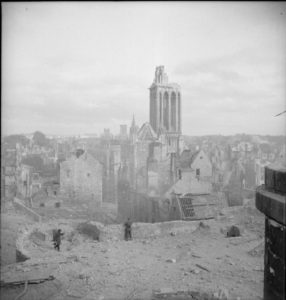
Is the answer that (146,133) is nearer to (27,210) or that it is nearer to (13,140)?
(27,210)

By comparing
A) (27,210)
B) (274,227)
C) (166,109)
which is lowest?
(27,210)

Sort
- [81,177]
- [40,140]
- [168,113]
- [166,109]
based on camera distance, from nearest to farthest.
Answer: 1. [81,177]
2. [166,109]
3. [168,113]
4. [40,140]

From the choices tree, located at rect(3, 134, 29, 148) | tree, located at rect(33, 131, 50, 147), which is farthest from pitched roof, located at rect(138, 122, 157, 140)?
tree, located at rect(33, 131, 50, 147)

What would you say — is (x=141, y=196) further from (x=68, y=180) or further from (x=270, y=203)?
(x=270, y=203)

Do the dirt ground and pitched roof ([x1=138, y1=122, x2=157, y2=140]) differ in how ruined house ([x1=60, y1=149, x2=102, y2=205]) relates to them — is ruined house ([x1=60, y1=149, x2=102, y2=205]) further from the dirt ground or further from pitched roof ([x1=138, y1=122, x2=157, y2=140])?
the dirt ground

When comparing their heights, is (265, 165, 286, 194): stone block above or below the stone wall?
above

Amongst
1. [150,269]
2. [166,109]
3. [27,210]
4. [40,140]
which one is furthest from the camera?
[40,140]

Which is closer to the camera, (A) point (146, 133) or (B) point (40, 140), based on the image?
(A) point (146, 133)

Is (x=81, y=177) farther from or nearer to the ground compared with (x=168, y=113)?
nearer to the ground

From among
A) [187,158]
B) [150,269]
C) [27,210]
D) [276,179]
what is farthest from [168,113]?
[276,179]
